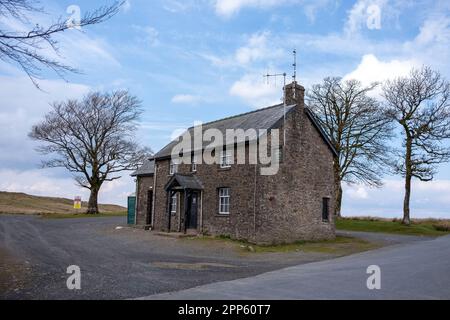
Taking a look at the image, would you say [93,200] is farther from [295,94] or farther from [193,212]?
[295,94]

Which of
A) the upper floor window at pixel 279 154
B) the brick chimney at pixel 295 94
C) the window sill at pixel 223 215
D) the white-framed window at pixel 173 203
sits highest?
the brick chimney at pixel 295 94

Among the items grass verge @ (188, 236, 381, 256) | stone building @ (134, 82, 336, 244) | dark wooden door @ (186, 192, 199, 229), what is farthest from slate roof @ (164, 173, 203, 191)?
grass verge @ (188, 236, 381, 256)

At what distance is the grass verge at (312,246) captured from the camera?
21391 millimetres

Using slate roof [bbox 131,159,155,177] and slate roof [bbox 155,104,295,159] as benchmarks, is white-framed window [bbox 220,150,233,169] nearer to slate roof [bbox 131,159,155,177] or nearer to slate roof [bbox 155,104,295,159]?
slate roof [bbox 155,104,295,159]

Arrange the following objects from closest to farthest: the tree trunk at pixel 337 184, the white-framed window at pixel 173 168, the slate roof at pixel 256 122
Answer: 1. the slate roof at pixel 256 122
2. the white-framed window at pixel 173 168
3. the tree trunk at pixel 337 184

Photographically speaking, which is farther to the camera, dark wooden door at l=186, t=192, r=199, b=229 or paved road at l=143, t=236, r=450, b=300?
dark wooden door at l=186, t=192, r=199, b=229

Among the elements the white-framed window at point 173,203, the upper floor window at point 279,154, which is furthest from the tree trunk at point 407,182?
the white-framed window at point 173,203

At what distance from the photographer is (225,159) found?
2595cm

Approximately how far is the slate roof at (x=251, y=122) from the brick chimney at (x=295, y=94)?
0.58 m

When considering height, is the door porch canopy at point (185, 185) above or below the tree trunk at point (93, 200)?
above

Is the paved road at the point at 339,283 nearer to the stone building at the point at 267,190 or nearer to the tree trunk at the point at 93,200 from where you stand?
the stone building at the point at 267,190

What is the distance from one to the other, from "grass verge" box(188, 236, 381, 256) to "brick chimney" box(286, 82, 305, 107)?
8.59 metres

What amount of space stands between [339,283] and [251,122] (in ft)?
55.3

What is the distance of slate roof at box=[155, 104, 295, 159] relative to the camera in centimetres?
2494
